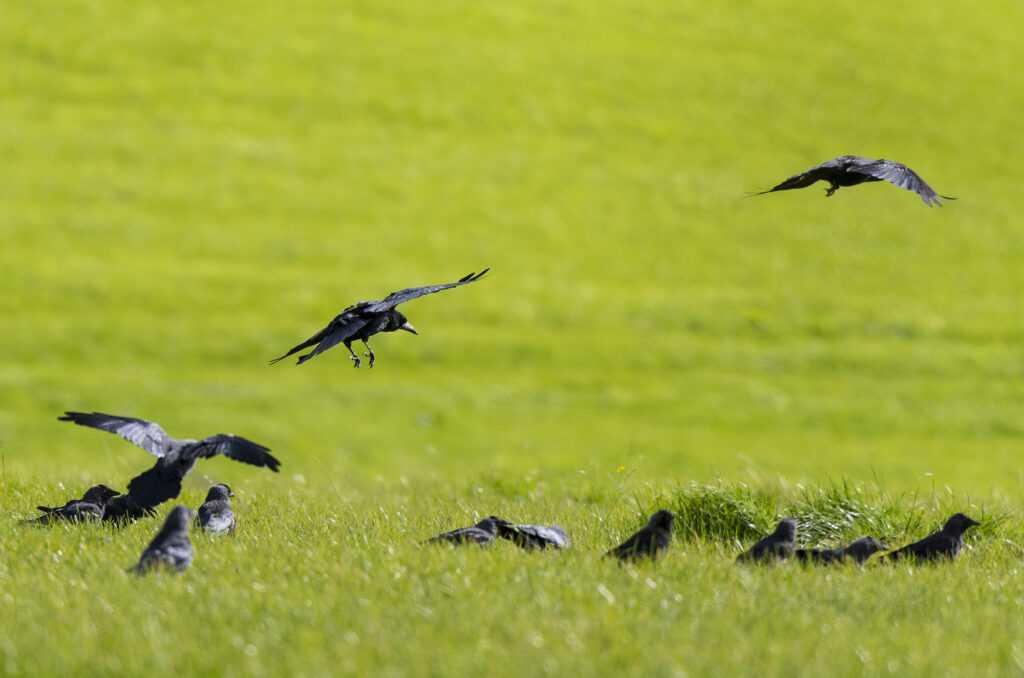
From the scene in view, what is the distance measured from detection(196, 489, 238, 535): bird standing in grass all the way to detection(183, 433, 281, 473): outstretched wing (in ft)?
3.09

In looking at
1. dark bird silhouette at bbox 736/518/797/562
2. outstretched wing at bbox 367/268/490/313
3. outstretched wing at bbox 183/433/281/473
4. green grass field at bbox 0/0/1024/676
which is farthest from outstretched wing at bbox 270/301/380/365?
dark bird silhouette at bbox 736/518/797/562

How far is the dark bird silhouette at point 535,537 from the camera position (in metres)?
7.29

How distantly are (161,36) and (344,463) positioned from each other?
23460 mm

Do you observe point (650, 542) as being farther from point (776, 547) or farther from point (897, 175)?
point (897, 175)

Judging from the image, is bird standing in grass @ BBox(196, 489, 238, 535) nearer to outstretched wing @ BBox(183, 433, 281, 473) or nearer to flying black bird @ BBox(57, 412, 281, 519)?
flying black bird @ BBox(57, 412, 281, 519)

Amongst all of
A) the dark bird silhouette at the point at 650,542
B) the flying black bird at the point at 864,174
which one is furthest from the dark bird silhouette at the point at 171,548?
the flying black bird at the point at 864,174

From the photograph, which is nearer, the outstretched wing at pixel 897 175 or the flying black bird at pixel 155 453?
the outstretched wing at pixel 897 175

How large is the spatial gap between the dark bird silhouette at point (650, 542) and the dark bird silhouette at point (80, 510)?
4.18 m

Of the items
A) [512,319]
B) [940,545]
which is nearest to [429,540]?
[940,545]

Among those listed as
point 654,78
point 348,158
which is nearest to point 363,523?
point 348,158

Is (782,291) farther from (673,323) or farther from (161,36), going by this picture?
(161,36)

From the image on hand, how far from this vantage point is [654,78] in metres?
37.4

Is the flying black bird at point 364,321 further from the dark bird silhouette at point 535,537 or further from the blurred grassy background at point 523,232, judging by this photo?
the blurred grassy background at point 523,232

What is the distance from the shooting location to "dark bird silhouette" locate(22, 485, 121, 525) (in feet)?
26.1
